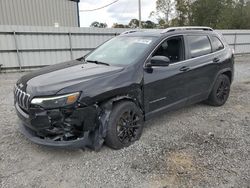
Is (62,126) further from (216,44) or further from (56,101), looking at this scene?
(216,44)

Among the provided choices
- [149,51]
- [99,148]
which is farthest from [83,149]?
[149,51]

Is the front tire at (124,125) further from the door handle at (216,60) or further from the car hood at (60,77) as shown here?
the door handle at (216,60)

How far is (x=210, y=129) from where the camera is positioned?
424 centimetres

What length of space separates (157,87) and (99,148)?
1365 millimetres

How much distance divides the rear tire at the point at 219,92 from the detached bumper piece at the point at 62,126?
3158 millimetres

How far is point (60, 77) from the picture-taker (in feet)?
10.5

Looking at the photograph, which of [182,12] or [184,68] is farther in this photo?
[182,12]

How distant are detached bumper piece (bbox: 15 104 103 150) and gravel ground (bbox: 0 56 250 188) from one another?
35cm

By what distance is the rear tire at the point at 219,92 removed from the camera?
17.0ft

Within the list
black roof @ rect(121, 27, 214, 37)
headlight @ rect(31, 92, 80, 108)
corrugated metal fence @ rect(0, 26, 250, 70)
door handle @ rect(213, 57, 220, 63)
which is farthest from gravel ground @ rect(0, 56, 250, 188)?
corrugated metal fence @ rect(0, 26, 250, 70)

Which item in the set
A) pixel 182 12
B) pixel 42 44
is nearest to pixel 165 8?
pixel 182 12

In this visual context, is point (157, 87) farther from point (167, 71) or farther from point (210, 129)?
point (210, 129)

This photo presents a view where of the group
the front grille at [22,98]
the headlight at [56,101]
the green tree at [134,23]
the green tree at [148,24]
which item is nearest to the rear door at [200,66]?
the headlight at [56,101]

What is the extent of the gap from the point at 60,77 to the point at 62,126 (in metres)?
0.70
